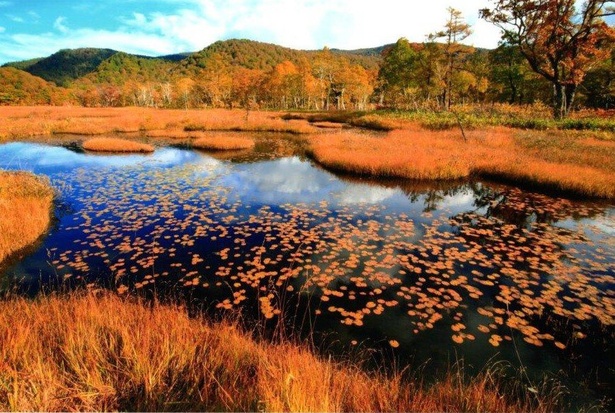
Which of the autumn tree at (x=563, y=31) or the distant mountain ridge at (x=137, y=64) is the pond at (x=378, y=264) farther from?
the distant mountain ridge at (x=137, y=64)

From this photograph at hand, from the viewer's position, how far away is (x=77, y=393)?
282cm

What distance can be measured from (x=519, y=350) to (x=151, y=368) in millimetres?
4902

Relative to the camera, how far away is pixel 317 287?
20.0 feet

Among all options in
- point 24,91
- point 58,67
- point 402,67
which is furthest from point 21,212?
point 58,67

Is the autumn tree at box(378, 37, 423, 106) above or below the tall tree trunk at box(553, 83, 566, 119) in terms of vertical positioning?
above

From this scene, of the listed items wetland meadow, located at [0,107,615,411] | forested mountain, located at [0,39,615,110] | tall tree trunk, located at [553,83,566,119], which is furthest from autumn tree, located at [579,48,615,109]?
wetland meadow, located at [0,107,615,411]

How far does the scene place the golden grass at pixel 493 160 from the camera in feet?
42.6

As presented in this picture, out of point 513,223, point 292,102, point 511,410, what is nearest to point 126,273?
point 511,410

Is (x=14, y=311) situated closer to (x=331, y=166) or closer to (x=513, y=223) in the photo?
(x=513, y=223)

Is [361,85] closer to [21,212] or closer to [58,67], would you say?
[21,212]

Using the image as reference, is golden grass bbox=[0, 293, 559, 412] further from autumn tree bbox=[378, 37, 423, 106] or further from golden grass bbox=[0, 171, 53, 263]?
autumn tree bbox=[378, 37, 423, 106]

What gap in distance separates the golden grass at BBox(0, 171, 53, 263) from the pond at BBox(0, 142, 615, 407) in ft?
1.42

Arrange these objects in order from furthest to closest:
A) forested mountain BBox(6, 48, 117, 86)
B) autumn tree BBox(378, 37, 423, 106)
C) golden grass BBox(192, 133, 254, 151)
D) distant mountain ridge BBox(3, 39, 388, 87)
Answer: forested mountain BBox(6, 48, 117, 86), distant mountain ridge BBox(3, 39, 388, 87), autumn tree BBox(378, 37, 423, 106), golden grass BBox(192, 133, 254, 151)

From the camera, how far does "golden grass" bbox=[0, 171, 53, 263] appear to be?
7.75 m
